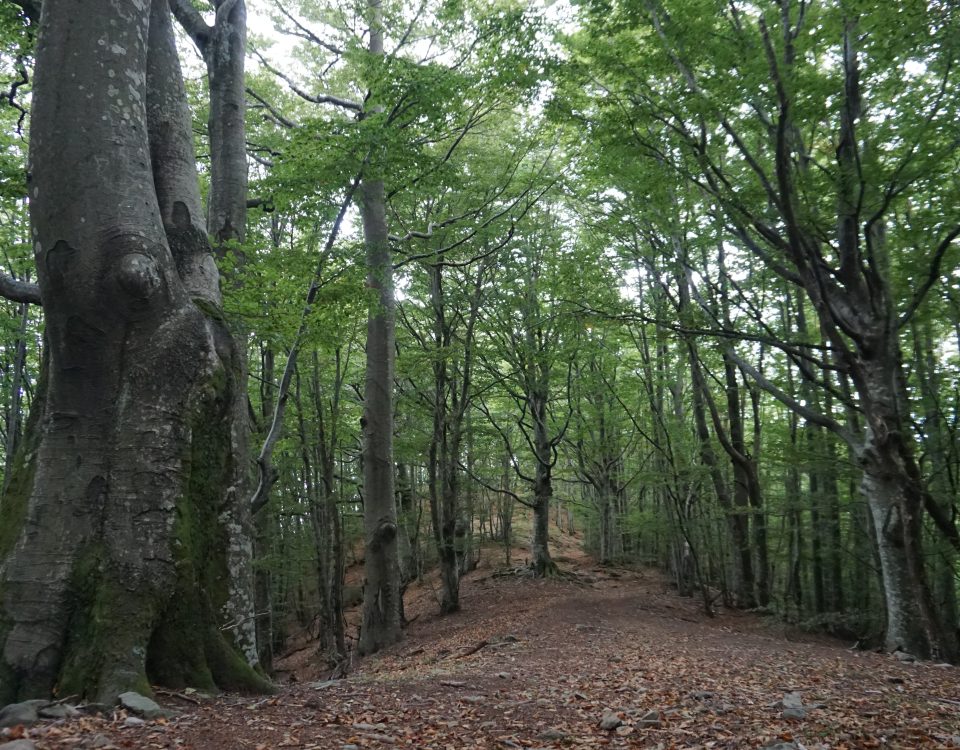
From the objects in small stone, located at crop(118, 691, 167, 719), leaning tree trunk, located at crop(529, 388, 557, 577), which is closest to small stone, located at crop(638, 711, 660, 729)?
small stone, located at crop(118, 691, 167, 719)

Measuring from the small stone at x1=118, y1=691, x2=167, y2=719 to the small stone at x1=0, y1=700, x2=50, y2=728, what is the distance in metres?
Result: 0.39

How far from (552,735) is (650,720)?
0.79m

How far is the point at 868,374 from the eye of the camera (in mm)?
8078

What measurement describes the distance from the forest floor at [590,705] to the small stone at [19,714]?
0.18 m

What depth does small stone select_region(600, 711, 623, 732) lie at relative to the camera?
13.3 feet

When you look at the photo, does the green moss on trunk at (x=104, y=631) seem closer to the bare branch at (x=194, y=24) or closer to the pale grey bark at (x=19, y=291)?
the pale grey bark at (x=19, y=291)

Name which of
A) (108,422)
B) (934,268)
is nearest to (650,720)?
(108,422)

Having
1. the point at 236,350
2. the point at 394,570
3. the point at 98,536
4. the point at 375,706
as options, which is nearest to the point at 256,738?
the point at 375,706

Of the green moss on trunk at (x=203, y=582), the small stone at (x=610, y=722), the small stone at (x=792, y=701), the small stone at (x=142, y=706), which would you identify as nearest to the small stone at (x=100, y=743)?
the small stone at (x=142, y=706)

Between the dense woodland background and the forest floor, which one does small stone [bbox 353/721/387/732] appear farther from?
the dense woodland background

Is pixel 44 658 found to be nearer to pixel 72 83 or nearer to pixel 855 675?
pixel 72 83

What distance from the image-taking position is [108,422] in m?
3.93

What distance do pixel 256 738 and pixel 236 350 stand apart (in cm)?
281

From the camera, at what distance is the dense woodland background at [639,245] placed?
7.21 meters
